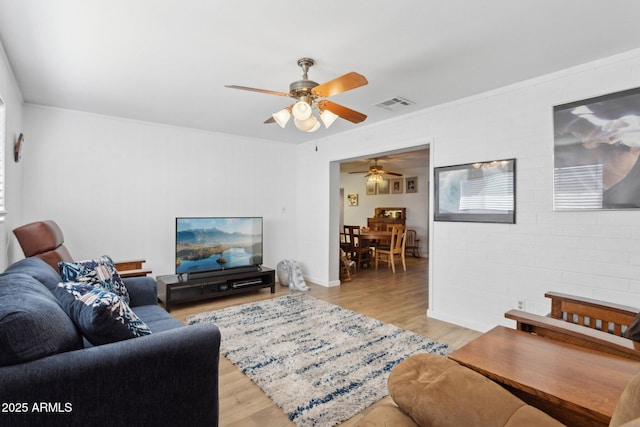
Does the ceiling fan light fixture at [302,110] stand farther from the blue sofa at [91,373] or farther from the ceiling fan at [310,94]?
the blue sofa at [91,373]

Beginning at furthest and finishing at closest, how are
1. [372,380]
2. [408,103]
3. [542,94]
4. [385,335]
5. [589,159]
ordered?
1. [408,103]
2. [385,335]
3. [542,94]
4. [589,159]
5. [372,380]

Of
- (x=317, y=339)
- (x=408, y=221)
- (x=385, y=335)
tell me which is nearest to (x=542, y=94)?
(x=385, y=335)

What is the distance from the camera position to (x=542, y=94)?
→ 2.79m

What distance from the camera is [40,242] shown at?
259 cm

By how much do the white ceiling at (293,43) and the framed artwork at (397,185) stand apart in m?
5.88

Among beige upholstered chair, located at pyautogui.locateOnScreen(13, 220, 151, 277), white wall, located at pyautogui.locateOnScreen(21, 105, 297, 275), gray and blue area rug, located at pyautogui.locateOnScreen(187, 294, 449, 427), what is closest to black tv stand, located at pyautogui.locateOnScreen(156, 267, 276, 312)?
gray and blue area rug, located at pyautogui.locateOnScreen(187, 294, 449, 427)

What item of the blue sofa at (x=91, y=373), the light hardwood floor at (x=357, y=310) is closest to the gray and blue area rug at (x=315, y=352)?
the light hardwood floor at (x=357, y=310)

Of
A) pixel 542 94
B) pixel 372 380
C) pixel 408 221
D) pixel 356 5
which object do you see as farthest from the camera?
pixel 408 221

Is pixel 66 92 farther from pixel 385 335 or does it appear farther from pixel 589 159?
pixel 589 159

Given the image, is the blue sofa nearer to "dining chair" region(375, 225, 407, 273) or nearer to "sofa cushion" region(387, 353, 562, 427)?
"sofa cushion" region(387, 353, 562, 427)

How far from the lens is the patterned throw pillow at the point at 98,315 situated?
4.23ft

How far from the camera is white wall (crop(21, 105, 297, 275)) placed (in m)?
3.66

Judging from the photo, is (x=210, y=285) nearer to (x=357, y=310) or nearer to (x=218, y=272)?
(x=218, y=272)

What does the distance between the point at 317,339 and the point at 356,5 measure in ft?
8.78
